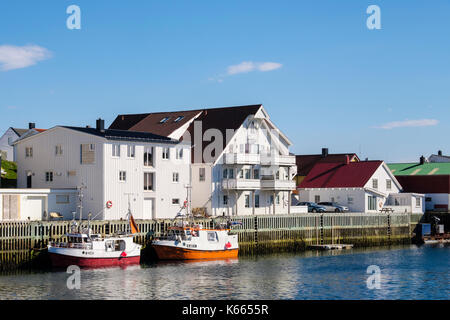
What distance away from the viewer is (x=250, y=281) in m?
52.2

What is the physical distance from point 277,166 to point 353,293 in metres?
38.7

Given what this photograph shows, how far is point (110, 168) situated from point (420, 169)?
181ft

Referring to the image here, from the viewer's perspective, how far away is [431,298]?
46125 mm

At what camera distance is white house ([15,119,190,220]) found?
2689 inches

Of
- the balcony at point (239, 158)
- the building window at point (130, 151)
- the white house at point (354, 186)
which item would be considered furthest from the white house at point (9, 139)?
the building window at point (130, 151)

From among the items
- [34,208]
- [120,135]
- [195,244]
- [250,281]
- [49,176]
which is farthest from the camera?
[49,176]

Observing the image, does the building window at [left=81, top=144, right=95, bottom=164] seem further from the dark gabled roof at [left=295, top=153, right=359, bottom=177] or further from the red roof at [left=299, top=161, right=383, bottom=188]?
the dark gabled roof at [left=295, top=153, right=359, bottom=177]

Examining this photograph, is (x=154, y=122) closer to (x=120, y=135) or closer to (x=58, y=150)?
(x=120, y=135)

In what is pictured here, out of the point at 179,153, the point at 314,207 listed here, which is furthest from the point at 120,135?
the point at 314,207

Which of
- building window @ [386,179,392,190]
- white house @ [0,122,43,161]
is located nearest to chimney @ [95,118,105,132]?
building window @ [386,179,392,190]

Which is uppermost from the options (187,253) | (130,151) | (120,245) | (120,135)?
(120,135)

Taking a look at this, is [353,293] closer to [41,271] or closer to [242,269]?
[242,269]

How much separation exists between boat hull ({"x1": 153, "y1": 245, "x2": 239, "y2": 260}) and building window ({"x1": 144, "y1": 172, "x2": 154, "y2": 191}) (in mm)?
9751

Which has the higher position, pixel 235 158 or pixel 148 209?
pixel 235 158
